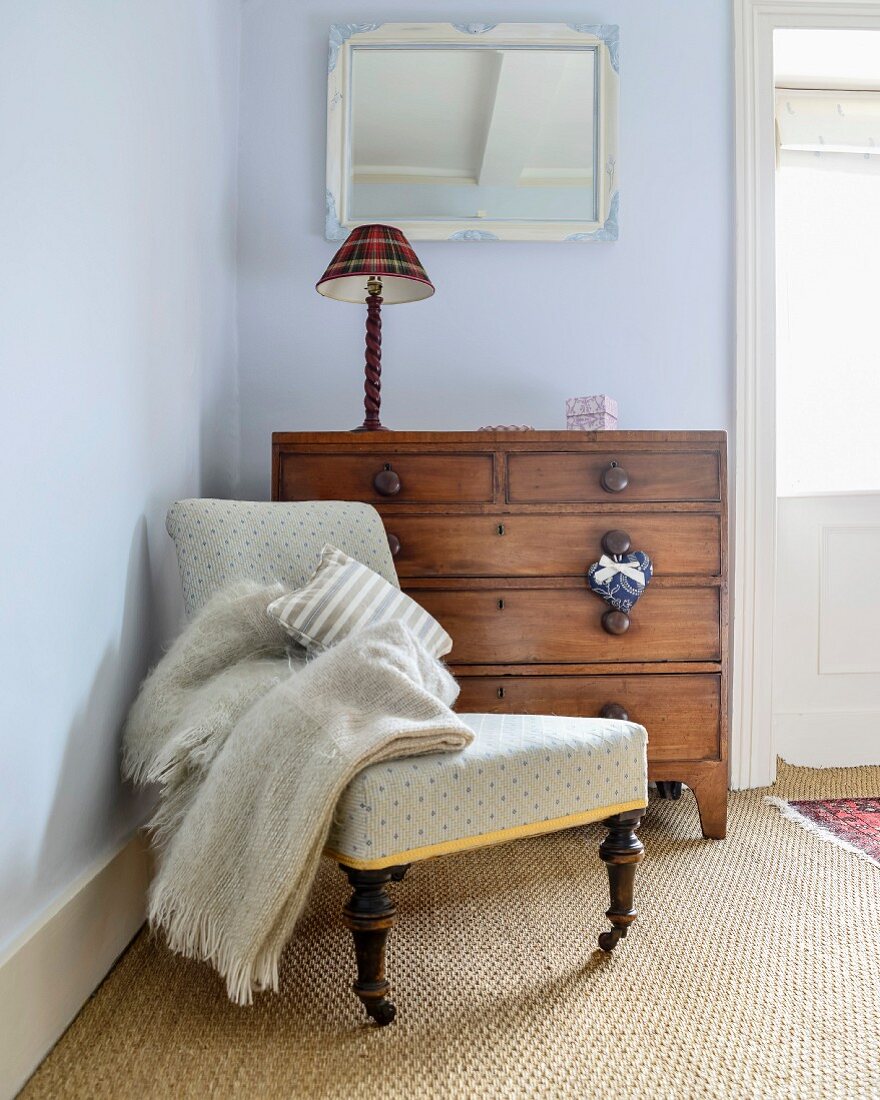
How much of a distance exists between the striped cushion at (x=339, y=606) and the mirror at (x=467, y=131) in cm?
127

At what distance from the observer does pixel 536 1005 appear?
133 centimetres

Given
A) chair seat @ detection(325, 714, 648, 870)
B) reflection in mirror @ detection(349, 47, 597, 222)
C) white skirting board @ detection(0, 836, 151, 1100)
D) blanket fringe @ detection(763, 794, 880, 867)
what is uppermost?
reflection in mirror @ detection(349, 47, 597, 222)

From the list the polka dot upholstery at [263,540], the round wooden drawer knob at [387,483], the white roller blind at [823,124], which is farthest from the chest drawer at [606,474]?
the white roller blind at [823,124]

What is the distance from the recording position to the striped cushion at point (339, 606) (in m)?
1.50

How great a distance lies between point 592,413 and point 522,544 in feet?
1.27

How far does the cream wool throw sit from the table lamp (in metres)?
1.00

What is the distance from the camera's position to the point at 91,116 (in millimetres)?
1379

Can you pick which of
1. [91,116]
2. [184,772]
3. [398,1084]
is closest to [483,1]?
[91,116]

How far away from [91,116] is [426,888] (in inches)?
56.7

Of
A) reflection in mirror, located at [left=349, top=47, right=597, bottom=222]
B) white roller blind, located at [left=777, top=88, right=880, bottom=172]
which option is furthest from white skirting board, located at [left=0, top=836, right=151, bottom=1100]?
white roller blind, located at [left=777, top=88, right=880, bottom=172]

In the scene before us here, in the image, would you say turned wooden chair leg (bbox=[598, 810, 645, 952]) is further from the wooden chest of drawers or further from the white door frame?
the white door frame

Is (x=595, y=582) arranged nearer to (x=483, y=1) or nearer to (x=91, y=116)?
(x=91, y=116)

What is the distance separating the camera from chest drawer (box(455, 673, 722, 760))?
2.04 metres

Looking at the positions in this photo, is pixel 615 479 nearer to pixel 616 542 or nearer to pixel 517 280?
pixel 616 542
